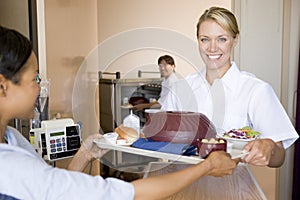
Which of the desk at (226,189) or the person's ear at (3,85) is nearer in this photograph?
the person's ear at (3,85)

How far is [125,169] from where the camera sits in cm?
206

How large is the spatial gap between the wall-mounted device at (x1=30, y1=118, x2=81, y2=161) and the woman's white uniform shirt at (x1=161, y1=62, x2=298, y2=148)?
1.29 feet

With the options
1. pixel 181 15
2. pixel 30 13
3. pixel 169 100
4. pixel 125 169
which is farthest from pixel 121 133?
pixel 181 15

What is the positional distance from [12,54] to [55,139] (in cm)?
80

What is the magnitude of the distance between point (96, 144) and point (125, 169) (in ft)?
3.62

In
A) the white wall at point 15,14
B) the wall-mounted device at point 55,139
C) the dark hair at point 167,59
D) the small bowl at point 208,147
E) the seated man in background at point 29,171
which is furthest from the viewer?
the dark hair at point 167,59

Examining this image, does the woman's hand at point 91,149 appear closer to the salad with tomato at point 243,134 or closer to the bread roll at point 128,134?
the bread roll at point 128,134

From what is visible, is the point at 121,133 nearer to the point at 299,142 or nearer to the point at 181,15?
the point at 299,142

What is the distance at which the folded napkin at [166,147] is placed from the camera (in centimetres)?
87

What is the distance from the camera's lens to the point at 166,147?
900mm

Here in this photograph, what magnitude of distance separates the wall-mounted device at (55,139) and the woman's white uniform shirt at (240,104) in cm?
39

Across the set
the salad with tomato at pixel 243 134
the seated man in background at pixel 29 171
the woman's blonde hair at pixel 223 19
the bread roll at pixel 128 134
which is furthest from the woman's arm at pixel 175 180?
the woman's blonde hair at pixel 223 19

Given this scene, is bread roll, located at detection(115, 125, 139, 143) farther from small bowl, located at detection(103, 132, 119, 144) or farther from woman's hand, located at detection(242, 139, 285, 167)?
woman's hand, located at detection(242, 139, 285, 167)

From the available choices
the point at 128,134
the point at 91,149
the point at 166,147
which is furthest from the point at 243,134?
the point at 91,149
